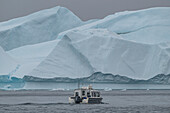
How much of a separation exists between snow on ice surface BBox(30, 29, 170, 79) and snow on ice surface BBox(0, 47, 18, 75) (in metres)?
4.65

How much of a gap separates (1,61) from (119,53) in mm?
11859

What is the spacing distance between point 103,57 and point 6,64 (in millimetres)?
10004

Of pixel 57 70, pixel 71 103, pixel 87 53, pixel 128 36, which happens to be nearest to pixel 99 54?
pixel 87 53

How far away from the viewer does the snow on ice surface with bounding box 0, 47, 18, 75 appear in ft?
156

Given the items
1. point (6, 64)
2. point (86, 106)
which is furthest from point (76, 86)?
point (86, 106)

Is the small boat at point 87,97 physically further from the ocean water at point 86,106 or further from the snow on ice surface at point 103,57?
the snow on ice surface at point 103,57

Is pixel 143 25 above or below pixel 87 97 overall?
above

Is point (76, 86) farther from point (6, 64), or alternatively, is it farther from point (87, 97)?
point (87, 97)

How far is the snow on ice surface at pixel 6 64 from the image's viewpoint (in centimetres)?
4766

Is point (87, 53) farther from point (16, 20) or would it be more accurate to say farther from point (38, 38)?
point (16, 20)

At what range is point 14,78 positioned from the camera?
46.8 metres

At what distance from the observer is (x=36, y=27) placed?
61.3 m

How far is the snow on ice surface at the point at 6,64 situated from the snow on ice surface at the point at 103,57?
15.3 ft

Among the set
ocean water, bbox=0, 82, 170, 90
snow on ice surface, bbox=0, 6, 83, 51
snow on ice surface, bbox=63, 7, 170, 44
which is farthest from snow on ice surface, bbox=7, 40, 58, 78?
snow on ice surface, bbox=63, 7, 170, 44
